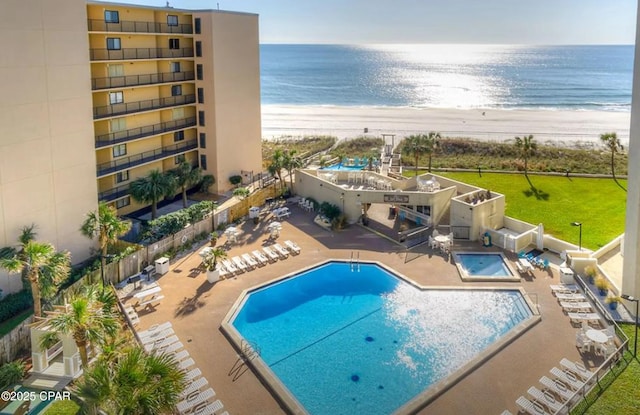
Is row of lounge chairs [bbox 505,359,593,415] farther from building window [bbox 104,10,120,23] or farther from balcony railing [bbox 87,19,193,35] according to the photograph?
building window [bbox 104,10,120,23]

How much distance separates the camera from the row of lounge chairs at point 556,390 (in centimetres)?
1822

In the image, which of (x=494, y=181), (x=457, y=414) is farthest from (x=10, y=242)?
(x=494, y=181)

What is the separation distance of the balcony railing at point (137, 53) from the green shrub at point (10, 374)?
20855mm

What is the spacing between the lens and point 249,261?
3069cm

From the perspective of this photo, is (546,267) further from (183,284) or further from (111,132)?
(111,132)

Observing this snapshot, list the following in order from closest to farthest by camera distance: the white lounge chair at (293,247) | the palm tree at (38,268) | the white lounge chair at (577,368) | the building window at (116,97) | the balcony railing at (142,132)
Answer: the white lounge chair at (577,368)
the palm tree at (38,268)
the white lounge chair at (293,247)
the balcony railing at (142,132)
the building window at (116,97)

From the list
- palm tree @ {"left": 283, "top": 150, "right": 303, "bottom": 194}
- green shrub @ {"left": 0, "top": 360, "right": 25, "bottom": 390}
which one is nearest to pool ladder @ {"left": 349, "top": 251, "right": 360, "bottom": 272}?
palm tree @ {"left": 283, "top": 150, "right": 303, "bottom": 194}

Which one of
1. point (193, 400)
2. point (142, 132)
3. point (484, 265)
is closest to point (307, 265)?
point (484, 265)

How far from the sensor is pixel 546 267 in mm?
30047

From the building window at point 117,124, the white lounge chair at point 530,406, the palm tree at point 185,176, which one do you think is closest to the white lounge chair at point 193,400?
the white lounge chair at point 530,406

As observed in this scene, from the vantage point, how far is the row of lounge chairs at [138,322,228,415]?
18312 mm

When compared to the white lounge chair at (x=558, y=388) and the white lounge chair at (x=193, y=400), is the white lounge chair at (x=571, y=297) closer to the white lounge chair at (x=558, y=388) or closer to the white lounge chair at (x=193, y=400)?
the white lounge chair at (x=558, y=388)

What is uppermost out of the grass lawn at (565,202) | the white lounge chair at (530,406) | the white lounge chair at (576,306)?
the grass lawn at (565,202)

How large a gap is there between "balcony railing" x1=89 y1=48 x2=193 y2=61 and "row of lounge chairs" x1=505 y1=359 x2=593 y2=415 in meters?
31.2
